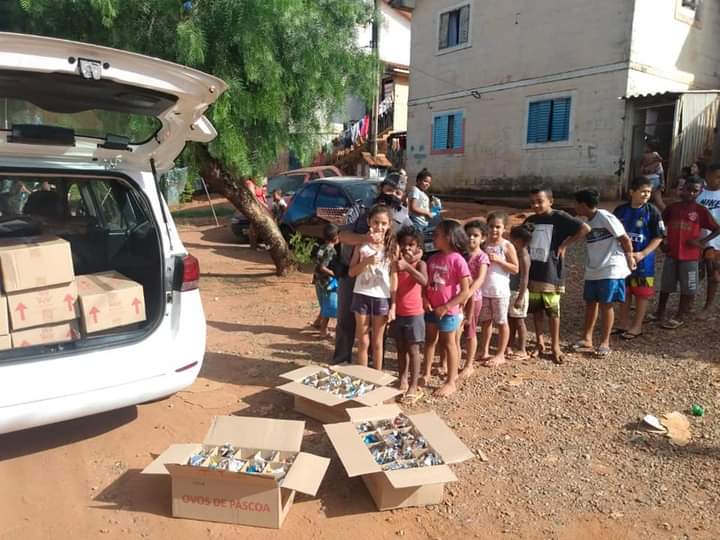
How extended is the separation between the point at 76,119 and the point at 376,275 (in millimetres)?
2086

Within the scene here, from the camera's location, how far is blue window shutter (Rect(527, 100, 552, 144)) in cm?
1447

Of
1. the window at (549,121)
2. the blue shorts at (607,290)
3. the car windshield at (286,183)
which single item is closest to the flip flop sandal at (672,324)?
the blue shorts at (607,290)

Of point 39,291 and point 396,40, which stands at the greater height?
point 396,40

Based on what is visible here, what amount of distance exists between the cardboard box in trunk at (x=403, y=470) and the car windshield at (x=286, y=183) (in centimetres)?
1048

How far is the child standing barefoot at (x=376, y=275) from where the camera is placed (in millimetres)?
3926

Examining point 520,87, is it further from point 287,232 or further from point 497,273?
point 497,273

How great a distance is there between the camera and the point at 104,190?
382 centimetres

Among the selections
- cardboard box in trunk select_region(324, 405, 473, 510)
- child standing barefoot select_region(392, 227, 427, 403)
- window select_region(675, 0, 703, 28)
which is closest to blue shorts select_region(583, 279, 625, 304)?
child standing barefoot select_region(392, 227, 427, 403)

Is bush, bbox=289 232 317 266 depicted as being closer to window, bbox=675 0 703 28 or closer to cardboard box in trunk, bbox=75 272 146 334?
cardboard box in trunk, bbox=75 272 146 334

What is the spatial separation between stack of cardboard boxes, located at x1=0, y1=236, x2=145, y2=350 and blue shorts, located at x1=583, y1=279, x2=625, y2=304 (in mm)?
3647

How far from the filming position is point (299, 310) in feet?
21.6

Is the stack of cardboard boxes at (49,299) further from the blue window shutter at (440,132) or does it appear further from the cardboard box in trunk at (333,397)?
the blue window shutter at (440,132)

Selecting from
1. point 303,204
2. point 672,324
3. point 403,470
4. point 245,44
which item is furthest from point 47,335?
point 303,204

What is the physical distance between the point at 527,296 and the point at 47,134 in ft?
12.1
